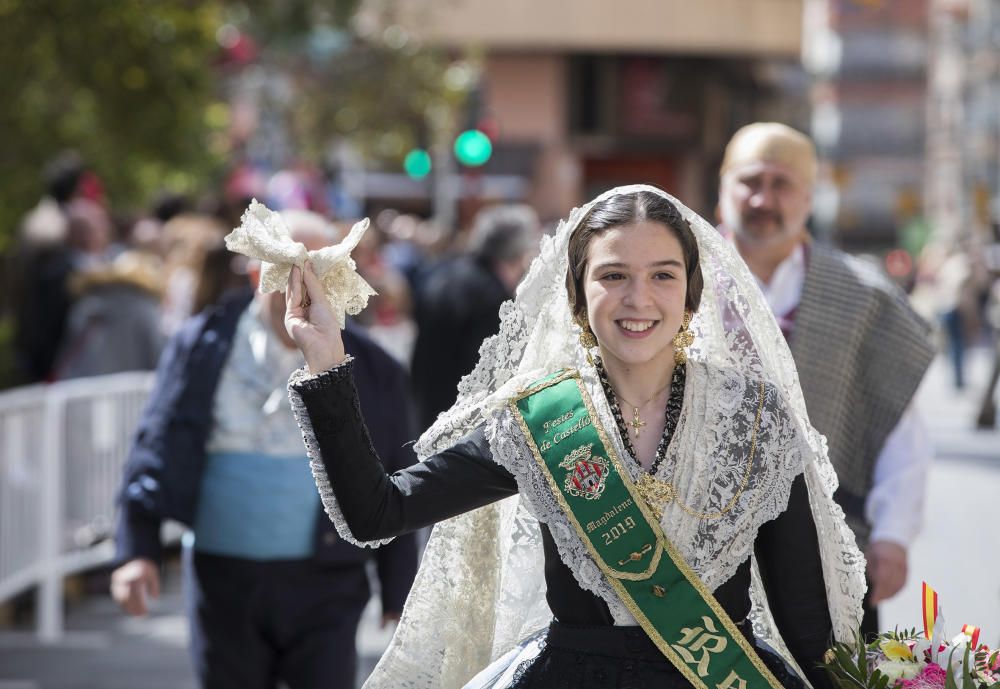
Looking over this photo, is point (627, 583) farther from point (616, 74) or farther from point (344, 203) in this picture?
point (616, 74)

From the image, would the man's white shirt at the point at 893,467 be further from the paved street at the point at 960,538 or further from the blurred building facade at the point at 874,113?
the blurred building facade at the point at 874,113

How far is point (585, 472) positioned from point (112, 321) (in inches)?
259

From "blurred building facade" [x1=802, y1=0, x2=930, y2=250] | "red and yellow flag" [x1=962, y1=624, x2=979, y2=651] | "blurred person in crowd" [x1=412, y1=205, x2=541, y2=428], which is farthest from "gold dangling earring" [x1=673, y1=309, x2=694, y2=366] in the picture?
"blurred building facade" [x1=802, y1=0, x2=930, y2=250]

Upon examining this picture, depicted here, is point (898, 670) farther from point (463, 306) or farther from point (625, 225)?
point (463, 306)

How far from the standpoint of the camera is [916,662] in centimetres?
320

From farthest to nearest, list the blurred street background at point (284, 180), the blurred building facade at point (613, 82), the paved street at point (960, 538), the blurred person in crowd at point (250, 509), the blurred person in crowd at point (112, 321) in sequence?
the blurred building facade at point (613, 82) → the blurred person in crowd at point (112, 321) → the blurred street background at point (284, 180) → the paved street at point (960, 538) → the blurred person in crowd at point (250, 509)

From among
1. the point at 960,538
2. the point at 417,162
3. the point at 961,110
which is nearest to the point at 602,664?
the point at 960,538

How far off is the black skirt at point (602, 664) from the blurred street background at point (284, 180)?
2392 mm

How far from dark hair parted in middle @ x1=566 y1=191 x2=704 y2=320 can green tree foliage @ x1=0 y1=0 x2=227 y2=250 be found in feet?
24.1

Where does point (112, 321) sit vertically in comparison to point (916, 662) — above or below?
above

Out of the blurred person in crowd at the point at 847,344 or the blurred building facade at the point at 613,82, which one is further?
the blurred building facade at the point at 613,82

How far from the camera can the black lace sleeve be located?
309cm

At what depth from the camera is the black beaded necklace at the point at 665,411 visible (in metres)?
3.30

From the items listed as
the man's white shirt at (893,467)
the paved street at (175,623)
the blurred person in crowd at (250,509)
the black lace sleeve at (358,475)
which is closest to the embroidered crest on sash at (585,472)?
the black lace sleeve at (358,475)
